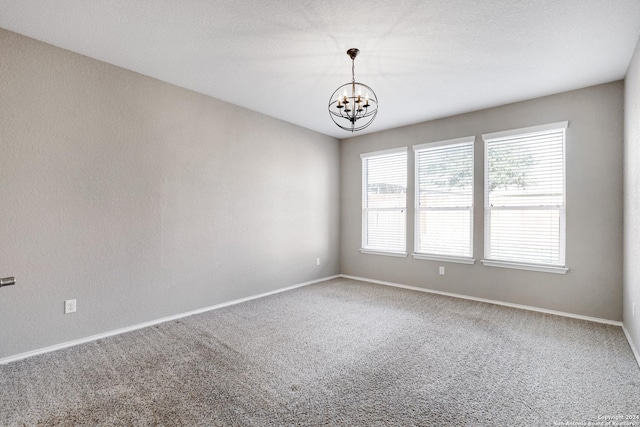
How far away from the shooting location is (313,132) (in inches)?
220

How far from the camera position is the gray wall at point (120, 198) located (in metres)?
2.67

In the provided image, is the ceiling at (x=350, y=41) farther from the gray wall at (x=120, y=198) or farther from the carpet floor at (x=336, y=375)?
the carpet floor at (x=336, y=375)

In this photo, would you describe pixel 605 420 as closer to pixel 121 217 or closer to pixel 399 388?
pixel 399 388

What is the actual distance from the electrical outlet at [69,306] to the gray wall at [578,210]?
182 inches

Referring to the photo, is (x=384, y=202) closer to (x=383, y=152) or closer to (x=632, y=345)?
(x=383, y=152)

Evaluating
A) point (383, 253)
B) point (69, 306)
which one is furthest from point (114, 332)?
point (383, 253)

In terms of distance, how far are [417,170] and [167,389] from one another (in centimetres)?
443

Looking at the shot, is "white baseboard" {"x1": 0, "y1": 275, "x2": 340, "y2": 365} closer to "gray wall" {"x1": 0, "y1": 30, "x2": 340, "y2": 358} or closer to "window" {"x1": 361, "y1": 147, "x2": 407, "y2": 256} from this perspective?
"gray wall" {"x1": 0, "y1": 30, "x2": 340, "y2": 358}

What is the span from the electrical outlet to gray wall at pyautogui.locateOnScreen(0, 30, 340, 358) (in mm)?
39

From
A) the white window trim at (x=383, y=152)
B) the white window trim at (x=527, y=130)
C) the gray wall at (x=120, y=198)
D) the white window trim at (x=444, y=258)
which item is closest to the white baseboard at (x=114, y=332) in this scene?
the gray wall at (x=120, y=198)

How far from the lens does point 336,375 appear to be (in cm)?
239

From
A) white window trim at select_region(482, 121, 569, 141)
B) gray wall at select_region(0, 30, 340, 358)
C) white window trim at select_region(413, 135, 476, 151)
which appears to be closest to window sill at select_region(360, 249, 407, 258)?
gray wall at select_region(0, 30, 340, 358)

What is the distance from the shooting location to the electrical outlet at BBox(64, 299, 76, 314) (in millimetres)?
2896

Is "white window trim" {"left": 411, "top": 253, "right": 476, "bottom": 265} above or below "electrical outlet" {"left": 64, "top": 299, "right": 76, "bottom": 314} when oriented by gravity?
above
